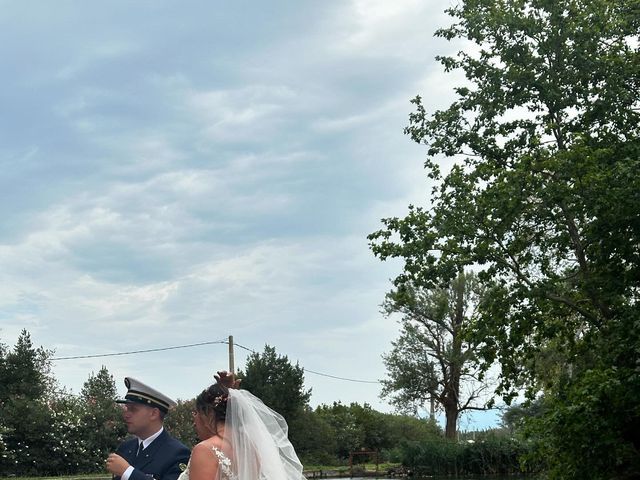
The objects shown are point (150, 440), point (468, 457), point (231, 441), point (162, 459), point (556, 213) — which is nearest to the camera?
point (231, 441)

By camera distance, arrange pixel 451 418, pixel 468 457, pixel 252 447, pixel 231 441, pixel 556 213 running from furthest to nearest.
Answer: pixel 451 418, pixel 468 457, pixel 556 213, pixel 252 447, pixel 231 441

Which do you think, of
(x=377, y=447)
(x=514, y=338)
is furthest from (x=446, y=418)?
(x=514, y=338)

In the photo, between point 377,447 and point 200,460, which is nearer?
point 200,460

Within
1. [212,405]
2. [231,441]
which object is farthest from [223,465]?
[212,405]

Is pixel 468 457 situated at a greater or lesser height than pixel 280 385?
lesser

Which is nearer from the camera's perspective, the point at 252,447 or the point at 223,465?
the point at 223,465

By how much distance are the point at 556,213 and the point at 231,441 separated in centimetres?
2074

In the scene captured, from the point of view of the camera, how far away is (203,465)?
527 centimetres

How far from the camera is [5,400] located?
46844 mm

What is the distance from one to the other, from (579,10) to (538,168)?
6181mm

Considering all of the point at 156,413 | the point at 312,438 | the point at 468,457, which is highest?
the point at 156,413

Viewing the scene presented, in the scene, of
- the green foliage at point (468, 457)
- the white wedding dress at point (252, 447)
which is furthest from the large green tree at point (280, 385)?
the white wedding dress at point (252, 447)

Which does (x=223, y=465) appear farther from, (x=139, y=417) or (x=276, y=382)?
→ (x=276, y=382)

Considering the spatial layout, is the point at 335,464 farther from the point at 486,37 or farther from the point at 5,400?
the point at 486,37
